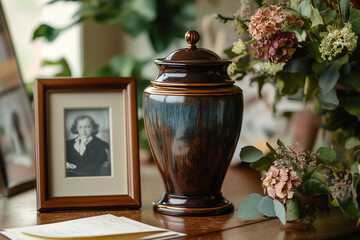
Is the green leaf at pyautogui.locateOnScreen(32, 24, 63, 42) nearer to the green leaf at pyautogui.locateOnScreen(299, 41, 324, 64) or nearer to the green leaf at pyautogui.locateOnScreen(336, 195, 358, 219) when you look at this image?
the green leaf at pyautogui.locateOnScreen(299, 41, 324, 64)

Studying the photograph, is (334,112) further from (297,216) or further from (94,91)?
(94,91)

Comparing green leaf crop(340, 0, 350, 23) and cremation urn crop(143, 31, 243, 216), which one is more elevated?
green leaf crop(340, 0, 350, 23)

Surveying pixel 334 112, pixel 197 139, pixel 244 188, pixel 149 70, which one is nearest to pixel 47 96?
pixel 197 139

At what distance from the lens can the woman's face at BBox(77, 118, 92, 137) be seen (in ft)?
3.84

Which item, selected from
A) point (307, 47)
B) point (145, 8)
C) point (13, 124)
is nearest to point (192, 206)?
point (307, 47)

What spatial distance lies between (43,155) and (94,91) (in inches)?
6.2

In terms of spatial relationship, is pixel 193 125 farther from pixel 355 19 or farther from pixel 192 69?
pixel 355 19

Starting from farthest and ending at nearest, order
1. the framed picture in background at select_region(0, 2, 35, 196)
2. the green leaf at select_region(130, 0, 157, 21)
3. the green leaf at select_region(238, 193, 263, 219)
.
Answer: the green leaf at select_region(130, 0, 157, 21)
the framed picture in background at select_region(0, 2, 35, 196)
the green leaf at select_region(238, 193, 263, 219)

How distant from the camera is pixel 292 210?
3.44ft

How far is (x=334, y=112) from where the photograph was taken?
1320mm

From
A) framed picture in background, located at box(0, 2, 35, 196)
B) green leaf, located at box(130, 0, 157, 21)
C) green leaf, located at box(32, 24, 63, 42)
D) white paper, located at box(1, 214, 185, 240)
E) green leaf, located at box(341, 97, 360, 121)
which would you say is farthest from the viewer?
green leaf, located at box(130, 0, 157, 21)

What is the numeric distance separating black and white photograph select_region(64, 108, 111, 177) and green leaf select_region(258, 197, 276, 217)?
31 centimetres

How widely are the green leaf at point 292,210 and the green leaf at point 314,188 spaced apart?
1.6 inches

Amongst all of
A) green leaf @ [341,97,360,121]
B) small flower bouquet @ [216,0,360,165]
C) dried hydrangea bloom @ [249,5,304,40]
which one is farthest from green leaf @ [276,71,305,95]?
dried hydrangea bloom @ [249,5,304,40]
